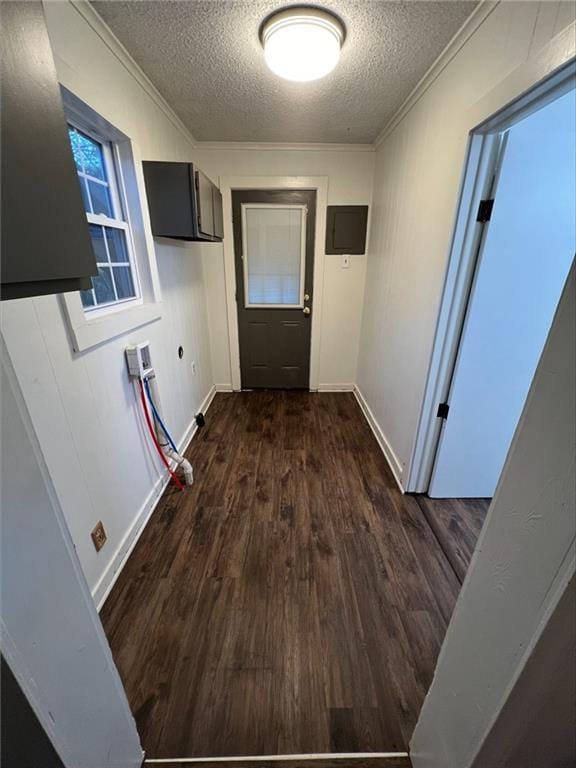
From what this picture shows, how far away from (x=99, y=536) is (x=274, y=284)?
2.55m

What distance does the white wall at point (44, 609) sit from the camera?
43cm

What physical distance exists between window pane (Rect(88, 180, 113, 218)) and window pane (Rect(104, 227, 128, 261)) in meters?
0.08

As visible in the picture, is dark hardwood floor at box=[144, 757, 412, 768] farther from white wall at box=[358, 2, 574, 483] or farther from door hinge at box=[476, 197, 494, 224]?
door hinge at box=[476, 197, 494, 224]

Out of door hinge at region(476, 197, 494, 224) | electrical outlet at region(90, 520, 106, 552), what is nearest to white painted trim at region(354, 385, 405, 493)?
door hinge at region(476, 197, 494, 224)

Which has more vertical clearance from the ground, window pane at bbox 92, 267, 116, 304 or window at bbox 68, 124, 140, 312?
window at bbox 68, 124, 140, 312

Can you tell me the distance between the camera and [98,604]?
1.29 meters

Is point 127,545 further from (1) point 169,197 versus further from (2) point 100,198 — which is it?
(1) point 169,197

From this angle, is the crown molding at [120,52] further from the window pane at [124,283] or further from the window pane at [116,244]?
the window pane at [124,283]

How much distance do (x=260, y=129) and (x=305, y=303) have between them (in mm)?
1461

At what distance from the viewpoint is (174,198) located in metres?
1.76

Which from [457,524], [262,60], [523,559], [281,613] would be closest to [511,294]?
[457,524]

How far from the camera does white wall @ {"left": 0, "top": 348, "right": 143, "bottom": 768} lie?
0.43 metres

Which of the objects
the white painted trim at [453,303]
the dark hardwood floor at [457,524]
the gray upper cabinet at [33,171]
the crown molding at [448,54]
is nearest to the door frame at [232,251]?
the crown molding at [448,54]

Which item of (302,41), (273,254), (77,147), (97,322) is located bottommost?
(97,322)
